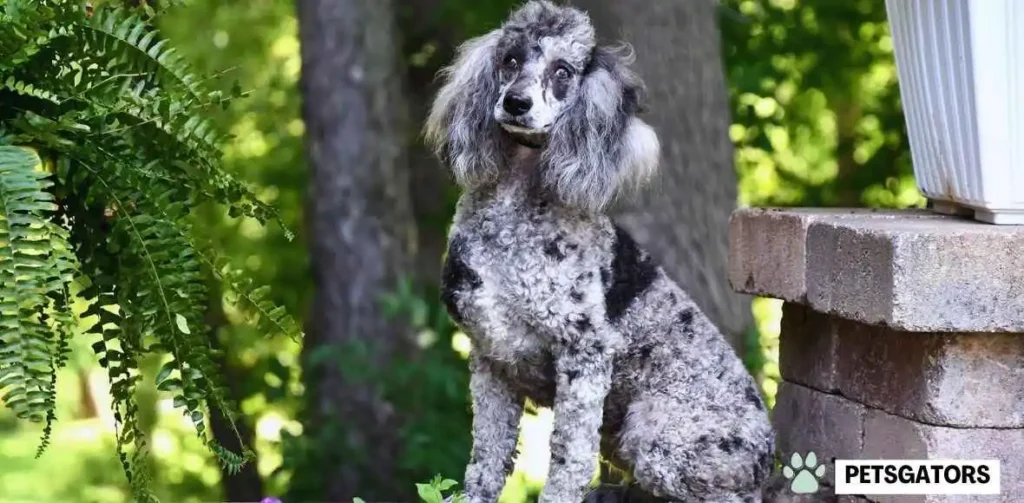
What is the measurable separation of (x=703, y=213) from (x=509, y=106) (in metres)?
1.67

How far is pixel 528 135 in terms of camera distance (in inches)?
85.5

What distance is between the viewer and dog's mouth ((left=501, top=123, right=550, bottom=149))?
6.88 ft

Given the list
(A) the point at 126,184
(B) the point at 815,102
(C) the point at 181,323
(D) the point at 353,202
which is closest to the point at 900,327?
(C) the point at 181,323

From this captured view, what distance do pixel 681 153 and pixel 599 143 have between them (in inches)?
60.7

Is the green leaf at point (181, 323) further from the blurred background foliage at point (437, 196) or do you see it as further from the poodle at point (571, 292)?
the blurred background foliage at point (437, 196)

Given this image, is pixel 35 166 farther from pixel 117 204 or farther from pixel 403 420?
pixel 403 420

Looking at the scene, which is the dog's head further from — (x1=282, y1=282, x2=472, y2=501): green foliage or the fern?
(x1=282, y1=282, x2=472, y2=501): green foliage

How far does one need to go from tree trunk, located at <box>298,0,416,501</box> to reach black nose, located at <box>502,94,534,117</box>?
9.07 feet

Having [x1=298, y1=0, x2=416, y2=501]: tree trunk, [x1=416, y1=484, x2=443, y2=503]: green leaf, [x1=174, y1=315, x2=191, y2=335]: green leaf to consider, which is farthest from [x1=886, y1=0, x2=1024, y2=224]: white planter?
[x1=298, y1=0, x2=416, y2=501]: tree trunk

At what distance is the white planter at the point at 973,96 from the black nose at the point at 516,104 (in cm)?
91

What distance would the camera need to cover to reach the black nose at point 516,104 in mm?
2057

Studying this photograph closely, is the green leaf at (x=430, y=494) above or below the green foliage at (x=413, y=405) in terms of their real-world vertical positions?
above

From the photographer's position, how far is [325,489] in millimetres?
4598

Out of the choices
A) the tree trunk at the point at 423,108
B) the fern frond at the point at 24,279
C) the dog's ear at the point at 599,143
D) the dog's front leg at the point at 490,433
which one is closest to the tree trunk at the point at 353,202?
the tree trunk at the point at 423,108
